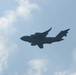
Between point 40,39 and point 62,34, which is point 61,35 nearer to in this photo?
point 62,34

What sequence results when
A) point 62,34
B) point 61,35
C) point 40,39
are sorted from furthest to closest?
point 61,35, point 62,34, point 40,39

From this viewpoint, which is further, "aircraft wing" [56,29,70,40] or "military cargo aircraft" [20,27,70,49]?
"aircraft wing" [56,29,70,40]

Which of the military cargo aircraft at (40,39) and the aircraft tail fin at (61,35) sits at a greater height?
the aircraft tail fin at (61,35)

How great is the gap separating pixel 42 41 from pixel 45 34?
12.9 feet

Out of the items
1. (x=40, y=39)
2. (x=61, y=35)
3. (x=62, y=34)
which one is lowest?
(x=40, y=39)

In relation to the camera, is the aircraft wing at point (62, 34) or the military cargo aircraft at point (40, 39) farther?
the aircraft wing at point (62, 34)

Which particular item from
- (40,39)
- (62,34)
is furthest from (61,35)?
(40,39)

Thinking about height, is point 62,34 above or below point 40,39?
above

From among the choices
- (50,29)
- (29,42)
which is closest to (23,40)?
(29,42)

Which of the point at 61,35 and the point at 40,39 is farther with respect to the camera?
the point at 61,35

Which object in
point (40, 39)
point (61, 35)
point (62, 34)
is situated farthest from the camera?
point (61, 35)

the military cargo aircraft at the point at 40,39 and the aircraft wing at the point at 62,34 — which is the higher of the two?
the aircraft wing at the point at 62,34

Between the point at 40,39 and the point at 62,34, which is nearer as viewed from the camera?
the point at 40,39

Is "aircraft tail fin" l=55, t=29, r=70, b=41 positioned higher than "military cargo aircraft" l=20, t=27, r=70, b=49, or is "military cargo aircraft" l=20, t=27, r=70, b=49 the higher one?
"aircraft tail fin" l=55, t=29, r=70, b=41
